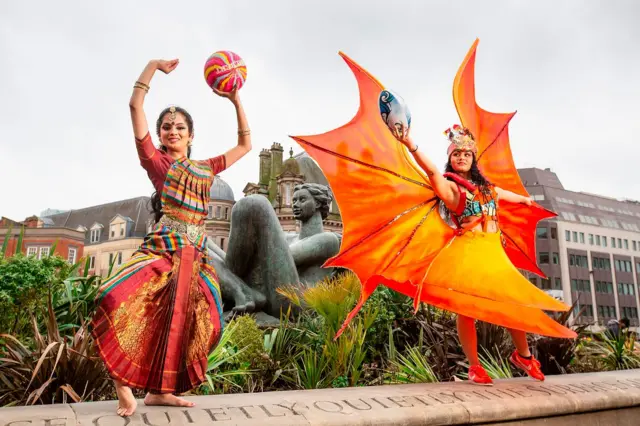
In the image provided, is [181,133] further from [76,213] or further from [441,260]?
[76,213]

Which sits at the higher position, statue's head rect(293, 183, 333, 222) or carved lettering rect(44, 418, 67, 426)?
statue's head rect(293, 183, 333, 222)

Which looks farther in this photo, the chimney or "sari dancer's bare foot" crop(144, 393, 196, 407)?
the chimney

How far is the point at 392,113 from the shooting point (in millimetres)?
3510

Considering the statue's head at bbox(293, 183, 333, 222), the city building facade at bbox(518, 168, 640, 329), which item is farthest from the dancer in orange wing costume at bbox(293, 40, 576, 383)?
the city building facade at bbox(518, 168, 640, 329)

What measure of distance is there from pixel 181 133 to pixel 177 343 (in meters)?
1.26

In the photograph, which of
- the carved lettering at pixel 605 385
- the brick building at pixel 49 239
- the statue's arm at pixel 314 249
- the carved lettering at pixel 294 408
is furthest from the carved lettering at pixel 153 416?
the brick building at pixel 49 239

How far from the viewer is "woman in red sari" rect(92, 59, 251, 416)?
2.69 m

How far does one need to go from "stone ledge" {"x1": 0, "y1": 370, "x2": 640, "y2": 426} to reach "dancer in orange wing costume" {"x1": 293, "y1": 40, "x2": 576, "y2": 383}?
0.43 metres

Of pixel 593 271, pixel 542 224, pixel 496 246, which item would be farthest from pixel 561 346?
pixel 593 271

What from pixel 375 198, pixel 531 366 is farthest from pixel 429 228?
pixel 531 366

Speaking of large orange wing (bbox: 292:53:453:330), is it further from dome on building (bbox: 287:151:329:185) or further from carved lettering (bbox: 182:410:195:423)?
dome on building (bbox: 287:151:329:185)

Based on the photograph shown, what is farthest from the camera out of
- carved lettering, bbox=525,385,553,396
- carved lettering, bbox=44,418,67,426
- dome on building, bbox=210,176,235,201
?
dome on building, bbox=210,176,235,201

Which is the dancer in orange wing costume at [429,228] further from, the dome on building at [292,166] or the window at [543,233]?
the window at [543,233]

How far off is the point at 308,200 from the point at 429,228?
2.81 m
